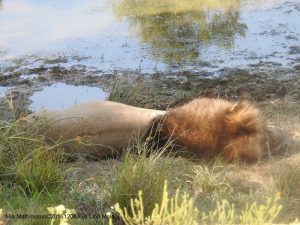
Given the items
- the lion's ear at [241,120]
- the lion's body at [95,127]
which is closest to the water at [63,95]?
the lion's body at [95,127]

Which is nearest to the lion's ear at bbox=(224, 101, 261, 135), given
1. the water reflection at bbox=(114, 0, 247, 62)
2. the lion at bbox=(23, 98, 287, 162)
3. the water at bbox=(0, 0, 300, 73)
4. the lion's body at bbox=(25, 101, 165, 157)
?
the lion at bbox=(23, 98, 287, 162)

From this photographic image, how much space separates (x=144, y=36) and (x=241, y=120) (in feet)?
21.3

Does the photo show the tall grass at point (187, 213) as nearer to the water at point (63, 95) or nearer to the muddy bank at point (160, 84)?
the muddy bank at point (160, 84)

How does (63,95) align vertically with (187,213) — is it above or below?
below

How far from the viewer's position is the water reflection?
36.7 ft

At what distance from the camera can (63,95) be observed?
9.31m

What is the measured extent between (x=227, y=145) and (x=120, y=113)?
117 cm

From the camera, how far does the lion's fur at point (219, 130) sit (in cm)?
581

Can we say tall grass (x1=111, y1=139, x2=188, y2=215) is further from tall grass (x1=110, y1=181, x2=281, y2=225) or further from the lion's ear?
the lion's ear

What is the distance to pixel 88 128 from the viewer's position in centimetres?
602

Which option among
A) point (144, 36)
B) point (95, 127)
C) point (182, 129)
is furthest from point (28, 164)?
point (144, 36)

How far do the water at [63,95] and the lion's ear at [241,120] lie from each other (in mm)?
3199

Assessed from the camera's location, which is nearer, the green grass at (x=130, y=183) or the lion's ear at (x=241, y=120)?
the green grass at (x=130, y=183)

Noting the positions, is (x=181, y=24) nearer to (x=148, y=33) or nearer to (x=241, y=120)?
(x=148, y=33)
